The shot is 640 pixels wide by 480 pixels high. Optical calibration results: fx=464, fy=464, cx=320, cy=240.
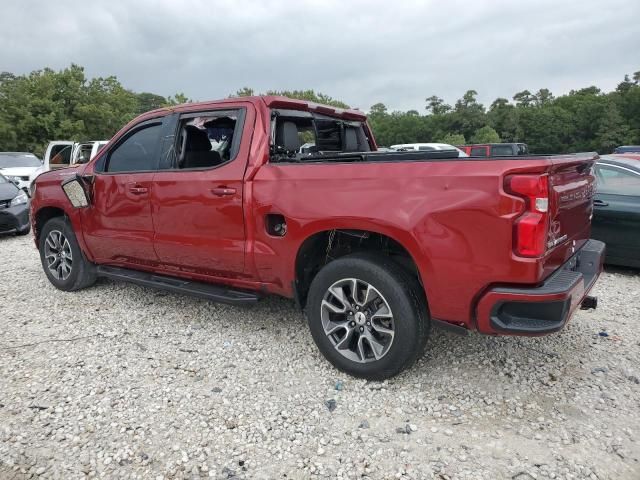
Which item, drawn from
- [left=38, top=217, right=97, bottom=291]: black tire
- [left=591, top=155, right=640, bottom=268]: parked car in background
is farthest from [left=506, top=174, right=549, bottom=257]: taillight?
[left=38, top=217, right=97, bottom=291]: black tire

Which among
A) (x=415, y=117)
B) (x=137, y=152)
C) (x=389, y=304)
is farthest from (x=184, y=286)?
(x=415, y=117)

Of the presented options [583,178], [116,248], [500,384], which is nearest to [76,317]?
[116,248]

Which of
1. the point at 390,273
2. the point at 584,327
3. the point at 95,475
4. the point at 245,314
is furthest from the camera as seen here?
the point at 245,314

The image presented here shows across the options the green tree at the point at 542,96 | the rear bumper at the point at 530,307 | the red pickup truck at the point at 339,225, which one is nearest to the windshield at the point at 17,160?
the red pickup truck at the point at 339,225

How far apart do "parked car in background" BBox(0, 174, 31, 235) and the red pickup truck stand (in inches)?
192

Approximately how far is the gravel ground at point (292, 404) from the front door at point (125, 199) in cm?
67

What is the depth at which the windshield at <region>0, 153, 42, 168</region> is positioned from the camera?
44.8 feet

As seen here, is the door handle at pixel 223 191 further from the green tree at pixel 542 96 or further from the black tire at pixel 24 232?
the green tree at pixel 542 96

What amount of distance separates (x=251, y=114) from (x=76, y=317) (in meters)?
2.53

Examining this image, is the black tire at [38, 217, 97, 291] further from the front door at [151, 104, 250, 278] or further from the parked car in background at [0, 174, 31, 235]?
the parked car in background at [0, 174, 31, 235]

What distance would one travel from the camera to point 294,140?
3627 millimetres

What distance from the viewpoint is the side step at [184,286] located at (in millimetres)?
3508

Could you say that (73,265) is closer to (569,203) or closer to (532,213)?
(532,213)

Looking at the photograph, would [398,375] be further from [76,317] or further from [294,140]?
[76,317]
